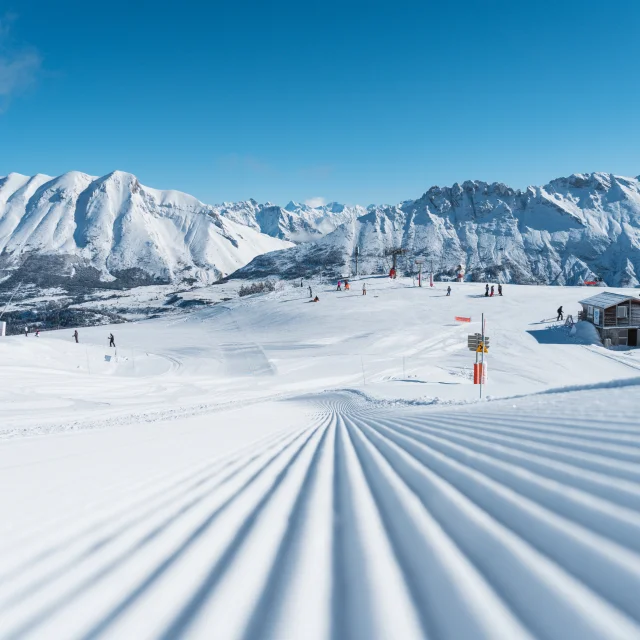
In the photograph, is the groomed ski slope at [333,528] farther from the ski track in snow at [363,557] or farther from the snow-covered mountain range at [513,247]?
the snow-covered mountain range at [513,247]

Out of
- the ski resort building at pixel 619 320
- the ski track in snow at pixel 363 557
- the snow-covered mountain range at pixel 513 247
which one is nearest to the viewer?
the ski track in snow at pixel 363 557

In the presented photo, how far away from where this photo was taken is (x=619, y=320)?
33.6 m

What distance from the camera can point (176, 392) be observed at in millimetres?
16438

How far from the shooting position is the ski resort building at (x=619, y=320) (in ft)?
110

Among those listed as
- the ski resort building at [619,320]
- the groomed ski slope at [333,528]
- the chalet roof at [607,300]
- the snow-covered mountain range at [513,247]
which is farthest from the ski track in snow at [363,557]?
the snow-covered mountain range at [513,247]

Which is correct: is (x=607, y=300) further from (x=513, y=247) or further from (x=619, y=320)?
(x=513, y=247)

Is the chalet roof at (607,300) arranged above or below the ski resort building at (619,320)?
above

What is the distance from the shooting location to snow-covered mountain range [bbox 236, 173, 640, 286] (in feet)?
493

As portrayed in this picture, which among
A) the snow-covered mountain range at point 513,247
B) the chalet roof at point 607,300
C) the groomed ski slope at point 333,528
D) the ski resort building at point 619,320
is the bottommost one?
the groomed ski slope at point 333,528

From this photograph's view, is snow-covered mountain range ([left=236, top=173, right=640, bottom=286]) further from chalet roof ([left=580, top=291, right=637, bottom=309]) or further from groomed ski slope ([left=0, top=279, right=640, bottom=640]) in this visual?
groomed ski slope ([left=0, top=279, right=640, bottom=640])

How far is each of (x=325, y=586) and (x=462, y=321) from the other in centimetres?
3830

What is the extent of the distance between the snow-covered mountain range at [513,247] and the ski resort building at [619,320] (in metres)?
104

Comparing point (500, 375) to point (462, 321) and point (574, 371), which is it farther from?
point (462, 321)

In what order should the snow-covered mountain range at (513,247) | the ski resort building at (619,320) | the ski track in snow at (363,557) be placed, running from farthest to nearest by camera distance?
Answer: 1. the snow-covered mountain range at (513,247)
2. the ski resort building at (619,320)
3. the ski track in snow at (363,557)
